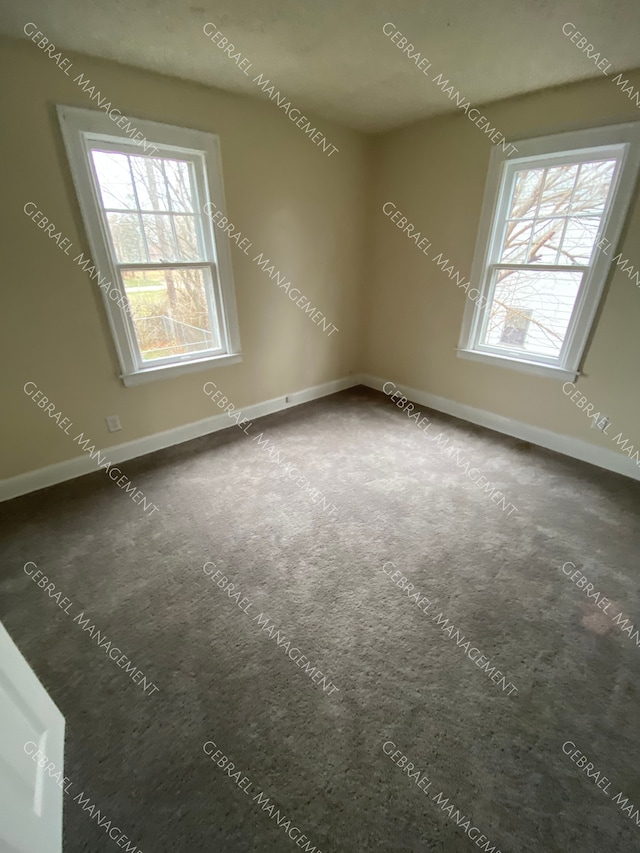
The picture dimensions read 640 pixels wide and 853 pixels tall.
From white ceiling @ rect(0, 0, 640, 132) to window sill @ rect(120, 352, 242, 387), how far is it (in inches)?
66.8

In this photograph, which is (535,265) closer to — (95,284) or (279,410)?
(279,410)

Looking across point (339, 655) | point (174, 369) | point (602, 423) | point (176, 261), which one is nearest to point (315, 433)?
point (174, 369)

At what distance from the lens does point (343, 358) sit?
3982 mm

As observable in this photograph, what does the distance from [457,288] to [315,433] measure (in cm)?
172

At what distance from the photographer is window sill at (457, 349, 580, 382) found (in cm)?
269

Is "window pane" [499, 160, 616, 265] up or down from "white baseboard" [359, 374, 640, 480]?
up

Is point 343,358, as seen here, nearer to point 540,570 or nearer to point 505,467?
point 505,467

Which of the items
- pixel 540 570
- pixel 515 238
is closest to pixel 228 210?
pixel 515 238

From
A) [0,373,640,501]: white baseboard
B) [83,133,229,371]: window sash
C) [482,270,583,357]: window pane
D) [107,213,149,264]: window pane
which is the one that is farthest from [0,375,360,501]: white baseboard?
[482,270,583,357]: window pane

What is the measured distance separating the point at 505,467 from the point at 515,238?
170cm

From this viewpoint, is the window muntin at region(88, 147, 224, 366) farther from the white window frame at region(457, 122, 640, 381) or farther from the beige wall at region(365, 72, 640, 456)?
the white window frame at region(457, 122, 640, 381)

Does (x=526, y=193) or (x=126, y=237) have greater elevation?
(x=526, y=193)

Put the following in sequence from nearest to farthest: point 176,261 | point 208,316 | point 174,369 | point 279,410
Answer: point 176,261 < point 174,369 < point 208,316 < point 279,410

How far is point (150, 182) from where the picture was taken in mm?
2348
